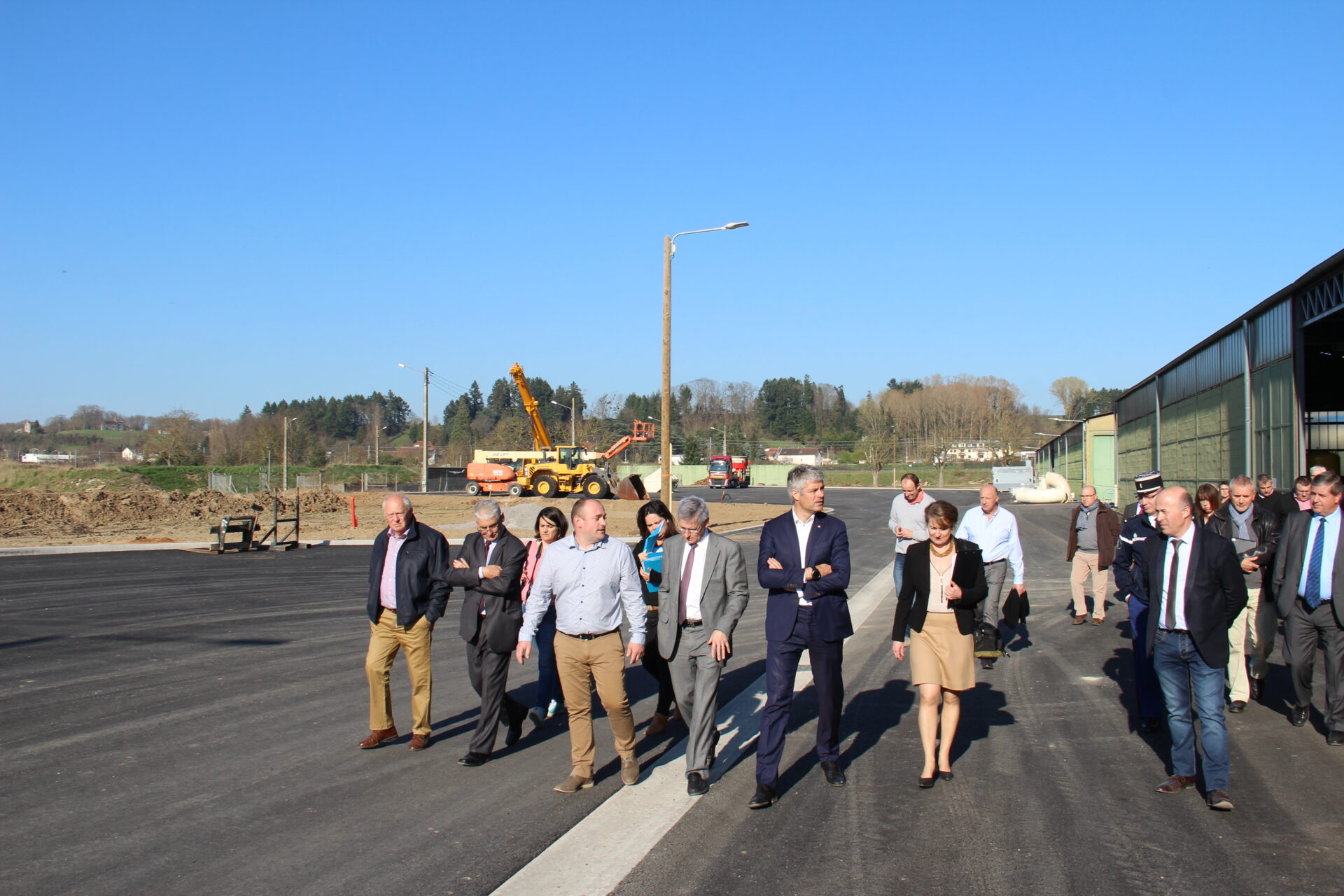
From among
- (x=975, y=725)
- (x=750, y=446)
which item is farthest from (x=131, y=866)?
(x=750, y=446)

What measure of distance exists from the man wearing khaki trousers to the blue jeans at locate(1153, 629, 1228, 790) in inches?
252

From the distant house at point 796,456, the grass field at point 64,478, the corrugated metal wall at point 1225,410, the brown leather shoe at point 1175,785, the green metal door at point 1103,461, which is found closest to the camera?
the brown leather shoe at point 1175,785

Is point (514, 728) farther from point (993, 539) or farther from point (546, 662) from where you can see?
point (993, 539)

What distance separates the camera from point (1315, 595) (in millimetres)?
6656

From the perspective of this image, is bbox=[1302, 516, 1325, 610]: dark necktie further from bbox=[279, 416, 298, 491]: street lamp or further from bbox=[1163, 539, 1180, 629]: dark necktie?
bbox=[279, 416, 298, 491]: street lamp

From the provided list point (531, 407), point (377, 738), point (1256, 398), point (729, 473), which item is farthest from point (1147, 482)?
point (729, 473)

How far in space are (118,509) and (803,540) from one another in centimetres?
3874

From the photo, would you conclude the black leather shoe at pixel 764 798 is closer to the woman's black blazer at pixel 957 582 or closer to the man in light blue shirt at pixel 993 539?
the woman's black blazer at pixel 957 582

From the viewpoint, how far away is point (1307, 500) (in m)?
8.24

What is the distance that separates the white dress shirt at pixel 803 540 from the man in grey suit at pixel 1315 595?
12.6ft

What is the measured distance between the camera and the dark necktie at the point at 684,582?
5.77 m

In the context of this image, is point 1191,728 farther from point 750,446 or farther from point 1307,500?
point 750,446

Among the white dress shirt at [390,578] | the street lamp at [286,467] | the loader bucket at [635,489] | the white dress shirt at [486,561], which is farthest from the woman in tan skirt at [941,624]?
the street lamp at [286,467]

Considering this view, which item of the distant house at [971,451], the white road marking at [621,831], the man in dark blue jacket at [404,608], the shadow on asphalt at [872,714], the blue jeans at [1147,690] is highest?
the distant house at [971,451]
